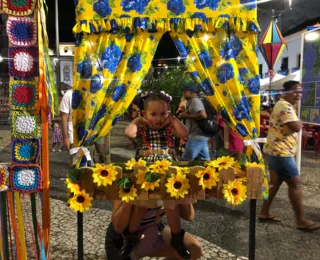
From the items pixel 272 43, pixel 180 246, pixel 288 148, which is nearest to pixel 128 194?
pixel 180 246

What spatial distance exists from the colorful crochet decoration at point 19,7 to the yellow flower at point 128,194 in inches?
61.0

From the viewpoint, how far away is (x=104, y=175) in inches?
99.7

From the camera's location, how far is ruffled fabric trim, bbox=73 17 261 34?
281 cm

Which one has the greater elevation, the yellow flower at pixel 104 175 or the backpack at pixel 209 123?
the backpack at pixel 209 123

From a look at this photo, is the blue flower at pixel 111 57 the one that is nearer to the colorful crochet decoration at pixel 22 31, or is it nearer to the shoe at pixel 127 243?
the colorful crochet decoration at pixel 22 31

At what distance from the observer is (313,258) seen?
3.48 m

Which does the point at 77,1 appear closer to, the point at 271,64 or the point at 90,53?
the point at 90,53

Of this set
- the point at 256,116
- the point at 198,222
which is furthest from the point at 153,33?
the point at 198,222

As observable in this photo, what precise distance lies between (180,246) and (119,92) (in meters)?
1.29

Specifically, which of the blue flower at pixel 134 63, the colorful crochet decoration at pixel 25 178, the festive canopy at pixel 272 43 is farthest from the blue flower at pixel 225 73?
the festive canopy at pixel 272 43

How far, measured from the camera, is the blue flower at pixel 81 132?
9.41ft

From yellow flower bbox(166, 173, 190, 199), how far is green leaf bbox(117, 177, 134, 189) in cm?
27

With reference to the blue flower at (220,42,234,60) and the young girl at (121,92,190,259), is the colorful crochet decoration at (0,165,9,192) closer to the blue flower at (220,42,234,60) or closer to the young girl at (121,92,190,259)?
the young girl at (121,92,190,259)

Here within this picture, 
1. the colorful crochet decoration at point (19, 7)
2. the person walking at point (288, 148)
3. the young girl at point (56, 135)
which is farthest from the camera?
the young girl at point (56, 135)
